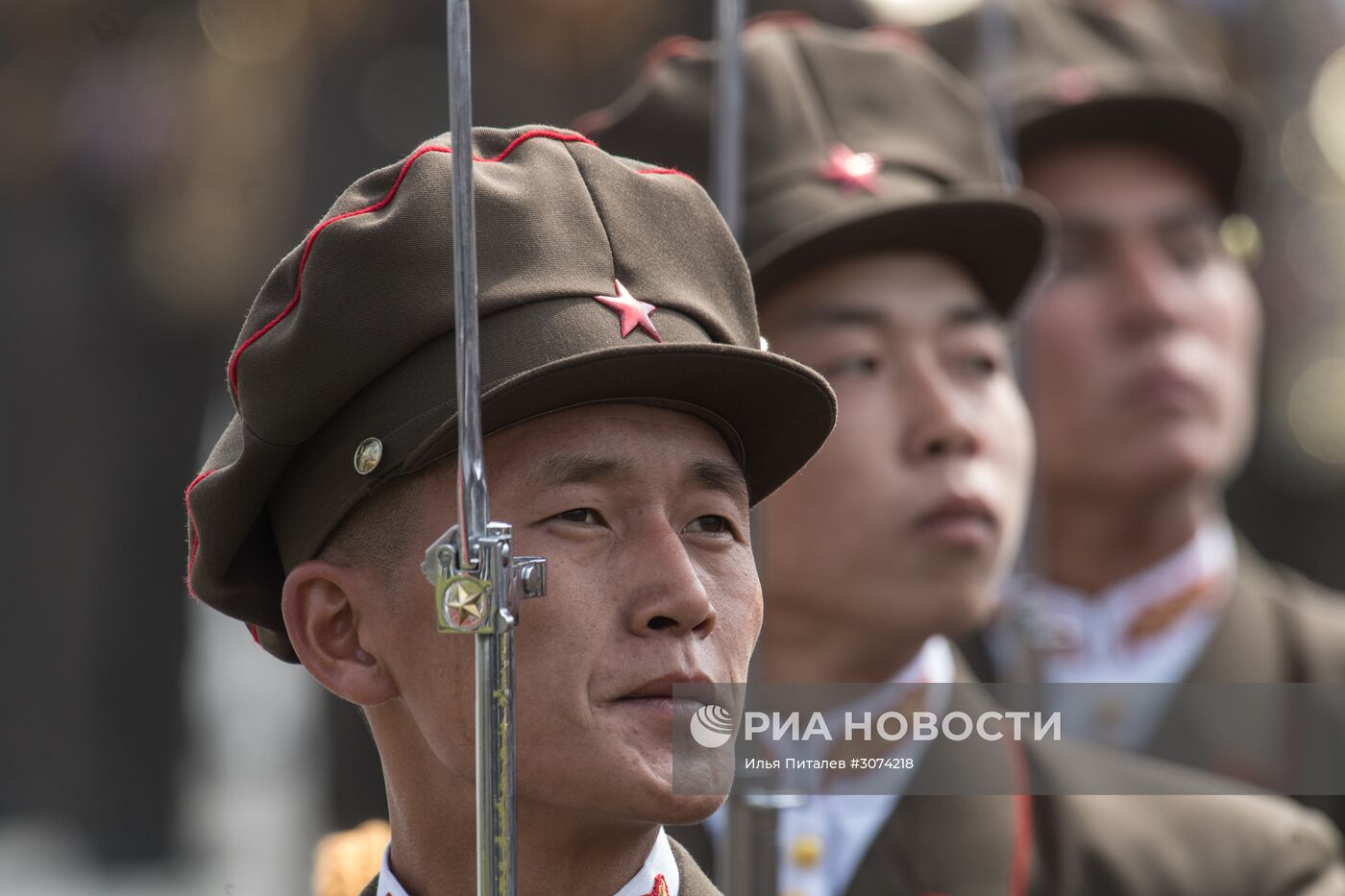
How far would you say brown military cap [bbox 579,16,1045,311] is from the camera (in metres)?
3.09

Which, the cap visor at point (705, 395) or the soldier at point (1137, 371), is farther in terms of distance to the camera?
the soldier at point (1137, 371)

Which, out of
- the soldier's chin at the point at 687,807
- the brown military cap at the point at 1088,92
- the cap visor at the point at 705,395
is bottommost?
the soldier's chin at the point at 687,807

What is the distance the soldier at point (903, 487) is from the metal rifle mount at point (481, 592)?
1167mm

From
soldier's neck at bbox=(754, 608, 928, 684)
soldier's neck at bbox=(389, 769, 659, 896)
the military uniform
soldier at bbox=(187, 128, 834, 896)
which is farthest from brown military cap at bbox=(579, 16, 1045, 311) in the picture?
soldier's neck at bbox=(389, 769, 659, 896)

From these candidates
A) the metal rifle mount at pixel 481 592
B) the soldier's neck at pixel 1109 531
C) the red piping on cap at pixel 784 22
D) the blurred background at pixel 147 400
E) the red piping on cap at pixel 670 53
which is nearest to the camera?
the metal rifle mount at pixel 481 592

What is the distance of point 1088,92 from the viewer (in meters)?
4.44

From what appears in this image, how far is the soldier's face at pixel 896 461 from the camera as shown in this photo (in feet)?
9.98

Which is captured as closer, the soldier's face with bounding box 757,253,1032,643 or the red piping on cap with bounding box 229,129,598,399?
the red piping on cap with bounding box 229,129,598,399

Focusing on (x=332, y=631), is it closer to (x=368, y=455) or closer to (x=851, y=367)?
(x=368, y=455)

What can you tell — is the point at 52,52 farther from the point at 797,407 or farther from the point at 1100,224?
the point at 797,407

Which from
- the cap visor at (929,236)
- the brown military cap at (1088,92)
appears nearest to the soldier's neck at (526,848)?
the cap visor at (929,236)

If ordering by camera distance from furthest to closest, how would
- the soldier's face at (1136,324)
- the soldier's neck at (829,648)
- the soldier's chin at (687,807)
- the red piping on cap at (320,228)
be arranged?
the soldier's face at (1136,324) < the soldier's neck at (829,648) < the red piping on cap at (320,228) < the soldier's chin at (687,807)

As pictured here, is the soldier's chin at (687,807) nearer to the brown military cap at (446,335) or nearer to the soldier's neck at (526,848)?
the soldier's neck at (526,848)

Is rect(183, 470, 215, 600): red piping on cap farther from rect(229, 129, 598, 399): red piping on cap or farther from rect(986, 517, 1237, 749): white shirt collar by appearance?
rect(986, 517, 1237, 749): white shirt collar
